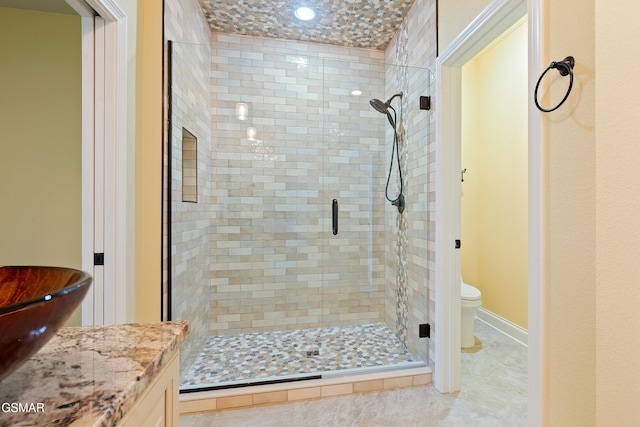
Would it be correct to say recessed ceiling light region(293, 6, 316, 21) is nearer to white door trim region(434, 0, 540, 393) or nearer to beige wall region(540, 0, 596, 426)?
white door trim region(434, 0, 540, 393)

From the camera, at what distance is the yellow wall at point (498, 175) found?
8.39ft

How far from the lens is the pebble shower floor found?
1.91 meters

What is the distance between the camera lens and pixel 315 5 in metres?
2.21

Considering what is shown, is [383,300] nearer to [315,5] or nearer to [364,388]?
[364,388]

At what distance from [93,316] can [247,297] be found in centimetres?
121

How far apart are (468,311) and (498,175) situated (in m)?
1.33

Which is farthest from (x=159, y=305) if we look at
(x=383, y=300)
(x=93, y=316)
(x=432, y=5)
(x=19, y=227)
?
(x=432, y=5)

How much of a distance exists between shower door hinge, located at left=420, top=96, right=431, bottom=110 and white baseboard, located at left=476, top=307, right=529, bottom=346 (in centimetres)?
205

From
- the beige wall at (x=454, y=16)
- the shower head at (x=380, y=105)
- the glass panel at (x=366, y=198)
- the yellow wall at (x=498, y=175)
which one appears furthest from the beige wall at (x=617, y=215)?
the yellow wall at (x=498, y=175)

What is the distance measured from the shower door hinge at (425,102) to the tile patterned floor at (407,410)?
1.86m

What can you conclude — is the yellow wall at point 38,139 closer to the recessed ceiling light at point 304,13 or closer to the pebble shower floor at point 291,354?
the pebble shower floor at point 291,354

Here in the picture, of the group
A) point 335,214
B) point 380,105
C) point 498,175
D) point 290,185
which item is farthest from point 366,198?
point 498,175

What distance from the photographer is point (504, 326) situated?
8.91 feet

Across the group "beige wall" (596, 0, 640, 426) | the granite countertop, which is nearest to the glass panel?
"beige wall" (596, 0, 640, 426)
